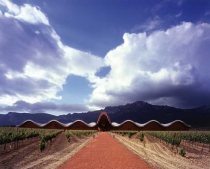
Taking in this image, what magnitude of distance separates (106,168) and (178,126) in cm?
8054

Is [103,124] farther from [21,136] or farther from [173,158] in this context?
[173,158]

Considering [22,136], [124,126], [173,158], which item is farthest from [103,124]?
[173,158]

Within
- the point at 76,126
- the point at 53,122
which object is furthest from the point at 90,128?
the point at 53,122

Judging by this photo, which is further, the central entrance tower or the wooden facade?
the central entrance tower

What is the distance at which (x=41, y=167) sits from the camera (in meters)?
12.9

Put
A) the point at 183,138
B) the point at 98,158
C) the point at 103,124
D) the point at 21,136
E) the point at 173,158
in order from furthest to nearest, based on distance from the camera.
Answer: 1. the point at 103,124
2. the point at 183,138
3. the point at 21,136
4. the point at 173,158
5. the point at 98,158

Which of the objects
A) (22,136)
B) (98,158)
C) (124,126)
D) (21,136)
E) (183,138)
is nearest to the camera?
(98,158)

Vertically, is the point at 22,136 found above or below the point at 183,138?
above

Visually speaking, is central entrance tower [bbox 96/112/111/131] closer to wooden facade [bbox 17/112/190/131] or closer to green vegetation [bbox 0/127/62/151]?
wooden facade [bbox 17/112/190/131]

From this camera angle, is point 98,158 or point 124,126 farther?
point 124,126

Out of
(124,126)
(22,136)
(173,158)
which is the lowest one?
(173,158)

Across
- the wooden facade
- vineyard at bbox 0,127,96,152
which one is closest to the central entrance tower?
the wooden facade

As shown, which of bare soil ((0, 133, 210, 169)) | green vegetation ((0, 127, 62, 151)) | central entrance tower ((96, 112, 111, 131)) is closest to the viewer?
bare soil ((0, 133, 210, 169))

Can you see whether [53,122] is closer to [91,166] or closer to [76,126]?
[76,126]
